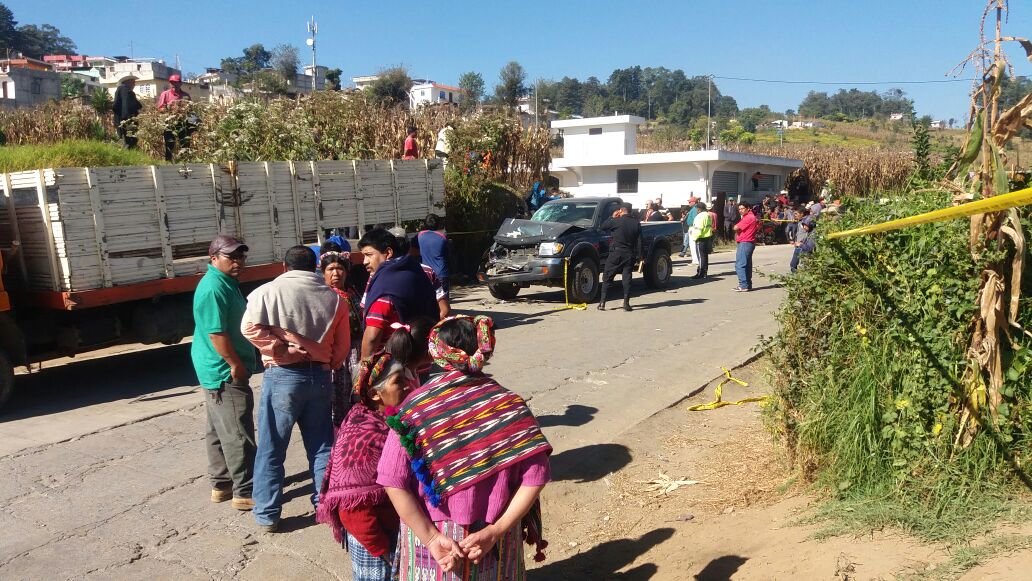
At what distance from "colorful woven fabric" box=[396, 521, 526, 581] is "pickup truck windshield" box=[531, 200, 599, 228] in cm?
1179

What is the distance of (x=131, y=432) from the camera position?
684 centimetres

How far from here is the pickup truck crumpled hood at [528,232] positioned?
13875 mm

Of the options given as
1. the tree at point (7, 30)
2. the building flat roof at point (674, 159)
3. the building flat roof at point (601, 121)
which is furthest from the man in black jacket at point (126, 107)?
the tree at point (7, 30)

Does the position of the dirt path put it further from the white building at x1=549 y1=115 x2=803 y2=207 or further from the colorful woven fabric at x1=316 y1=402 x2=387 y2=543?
the white building at x1=549 y1=115 x2=803 y2=207

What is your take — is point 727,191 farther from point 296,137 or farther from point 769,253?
point 296,137

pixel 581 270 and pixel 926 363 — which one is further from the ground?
pixel 926 363

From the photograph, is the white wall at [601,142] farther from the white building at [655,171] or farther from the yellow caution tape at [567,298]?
the yellow caution tape at [567,298]

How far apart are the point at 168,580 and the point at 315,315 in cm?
164

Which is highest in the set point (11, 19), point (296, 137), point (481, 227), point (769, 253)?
point (11, 19)

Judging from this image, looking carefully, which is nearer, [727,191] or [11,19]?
[727,191]

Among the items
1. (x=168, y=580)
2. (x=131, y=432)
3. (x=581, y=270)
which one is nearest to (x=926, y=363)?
(x=168, y=580)

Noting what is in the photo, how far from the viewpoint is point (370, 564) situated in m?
3.35

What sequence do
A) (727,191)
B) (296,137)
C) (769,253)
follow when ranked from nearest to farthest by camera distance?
(296,137)
(769,253)
(727,191)

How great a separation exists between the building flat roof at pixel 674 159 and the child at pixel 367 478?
27931mm
